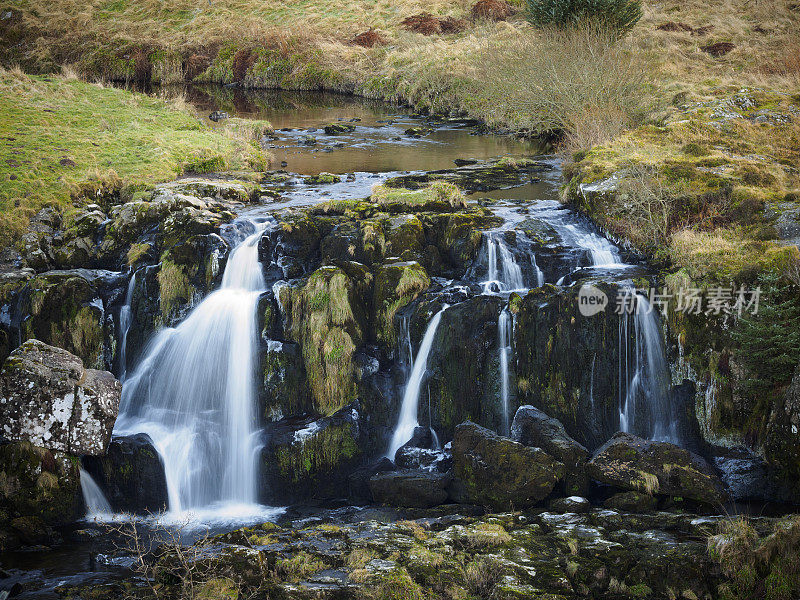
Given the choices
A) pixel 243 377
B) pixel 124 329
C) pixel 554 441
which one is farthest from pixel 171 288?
pixel 554 441

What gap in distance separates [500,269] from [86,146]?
16.5 meters

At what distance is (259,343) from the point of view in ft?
50.3

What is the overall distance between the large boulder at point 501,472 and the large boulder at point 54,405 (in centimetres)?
707

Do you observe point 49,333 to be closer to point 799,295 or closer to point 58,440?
point 58,440

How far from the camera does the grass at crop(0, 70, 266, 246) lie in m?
20.4

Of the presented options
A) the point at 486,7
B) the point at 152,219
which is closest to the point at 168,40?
the point at 486,7

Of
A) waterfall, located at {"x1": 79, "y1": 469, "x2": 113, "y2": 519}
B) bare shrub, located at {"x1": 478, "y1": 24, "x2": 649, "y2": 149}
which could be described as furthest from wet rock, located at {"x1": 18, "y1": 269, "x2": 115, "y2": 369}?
bare shrub, located at {"x1": 478, "y1": 24, "x2": 649, "y2": 149}

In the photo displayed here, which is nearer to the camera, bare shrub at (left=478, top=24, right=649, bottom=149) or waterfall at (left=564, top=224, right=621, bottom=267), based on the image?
waterfall at (left=564, top=224, right=621, bottom=267)

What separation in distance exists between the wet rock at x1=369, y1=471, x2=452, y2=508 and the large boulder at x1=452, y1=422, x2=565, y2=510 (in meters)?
0.35

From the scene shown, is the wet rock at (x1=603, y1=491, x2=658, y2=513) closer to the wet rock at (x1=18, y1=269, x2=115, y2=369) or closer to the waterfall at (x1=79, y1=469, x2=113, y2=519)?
the waterfall at (x1=79, y1=469, x2=113, y2=519)

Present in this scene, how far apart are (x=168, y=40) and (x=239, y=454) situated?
56.0 meters

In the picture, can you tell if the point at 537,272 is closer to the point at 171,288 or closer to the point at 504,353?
the point at 504,353

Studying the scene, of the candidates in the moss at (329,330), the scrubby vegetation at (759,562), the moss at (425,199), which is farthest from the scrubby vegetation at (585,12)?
the scrubby vegetation at (759,562)

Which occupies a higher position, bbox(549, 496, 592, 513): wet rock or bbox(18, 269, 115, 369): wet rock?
bbox(18, 269, 115, 369): wet rock
